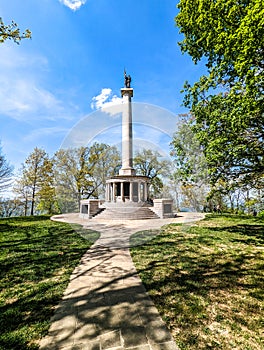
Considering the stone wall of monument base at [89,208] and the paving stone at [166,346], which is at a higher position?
the stone wall of monument base at [89,208]

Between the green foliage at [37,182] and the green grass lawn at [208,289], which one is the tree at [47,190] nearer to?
the green foliage at [37,182]

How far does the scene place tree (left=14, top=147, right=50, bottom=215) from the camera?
75.2 feet

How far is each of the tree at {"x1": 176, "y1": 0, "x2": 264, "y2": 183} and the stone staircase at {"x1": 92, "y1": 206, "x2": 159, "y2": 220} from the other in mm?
7329

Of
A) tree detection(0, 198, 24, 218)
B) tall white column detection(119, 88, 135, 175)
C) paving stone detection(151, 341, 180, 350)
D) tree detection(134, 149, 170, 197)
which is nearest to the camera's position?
paving stone detection(151, 341, 180, 350)

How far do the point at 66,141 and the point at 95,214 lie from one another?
770cm

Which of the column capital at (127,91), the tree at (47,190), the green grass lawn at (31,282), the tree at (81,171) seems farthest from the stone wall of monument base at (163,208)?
the tree at (47,190)

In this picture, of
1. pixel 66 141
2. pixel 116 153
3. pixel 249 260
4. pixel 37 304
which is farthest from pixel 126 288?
pixel 116 153

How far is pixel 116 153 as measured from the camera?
26203 mm

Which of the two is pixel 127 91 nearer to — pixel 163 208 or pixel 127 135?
pixel 127 135

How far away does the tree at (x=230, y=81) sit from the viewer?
577 cm

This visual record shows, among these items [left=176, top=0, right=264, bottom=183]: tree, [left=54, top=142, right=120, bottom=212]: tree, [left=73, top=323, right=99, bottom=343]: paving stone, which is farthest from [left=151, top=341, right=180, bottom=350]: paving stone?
[left=54, top=142, right=120, bottom=212]: tree

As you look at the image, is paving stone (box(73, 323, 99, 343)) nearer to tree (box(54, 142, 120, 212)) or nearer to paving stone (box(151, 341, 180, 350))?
paving stone (box(151, 341, 180, 350))

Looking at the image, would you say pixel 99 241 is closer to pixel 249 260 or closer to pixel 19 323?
pixel 19 323

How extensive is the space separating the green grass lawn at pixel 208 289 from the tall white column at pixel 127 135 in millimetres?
13948
